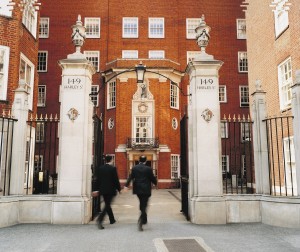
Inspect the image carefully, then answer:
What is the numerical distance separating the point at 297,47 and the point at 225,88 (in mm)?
18166

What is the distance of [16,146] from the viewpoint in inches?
354

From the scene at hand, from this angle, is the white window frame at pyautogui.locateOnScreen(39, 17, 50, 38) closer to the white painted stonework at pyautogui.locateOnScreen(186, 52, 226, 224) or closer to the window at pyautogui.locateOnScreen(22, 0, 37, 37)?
the window at pyautogui.locateOnScreen(22, 0, 37, 37)

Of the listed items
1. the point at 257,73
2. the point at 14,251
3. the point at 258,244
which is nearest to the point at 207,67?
the point at 258,244

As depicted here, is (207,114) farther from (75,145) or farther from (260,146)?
(75,145)

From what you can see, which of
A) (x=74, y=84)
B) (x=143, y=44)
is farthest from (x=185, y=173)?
(x=143, y=44)

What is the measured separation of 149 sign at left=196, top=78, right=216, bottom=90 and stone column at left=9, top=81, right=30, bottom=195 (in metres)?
5.12

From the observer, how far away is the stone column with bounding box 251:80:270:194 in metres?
8.93

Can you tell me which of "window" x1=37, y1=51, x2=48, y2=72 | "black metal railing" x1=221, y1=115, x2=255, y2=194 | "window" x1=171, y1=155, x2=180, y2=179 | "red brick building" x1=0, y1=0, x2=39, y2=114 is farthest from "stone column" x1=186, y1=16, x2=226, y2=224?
"window" x1=37, y1=51, x2=48, y2=72

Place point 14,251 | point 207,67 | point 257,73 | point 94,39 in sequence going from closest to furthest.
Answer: point 14,251, point 207,67, point 257,73, point 94,39

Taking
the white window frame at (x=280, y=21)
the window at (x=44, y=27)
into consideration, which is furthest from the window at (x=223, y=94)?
the window at (x=44, y=27)

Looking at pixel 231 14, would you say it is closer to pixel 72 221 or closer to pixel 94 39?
pixel 94 39

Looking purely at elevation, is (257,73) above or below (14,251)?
above

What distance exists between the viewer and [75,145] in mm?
8945

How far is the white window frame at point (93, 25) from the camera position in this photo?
32.4m
